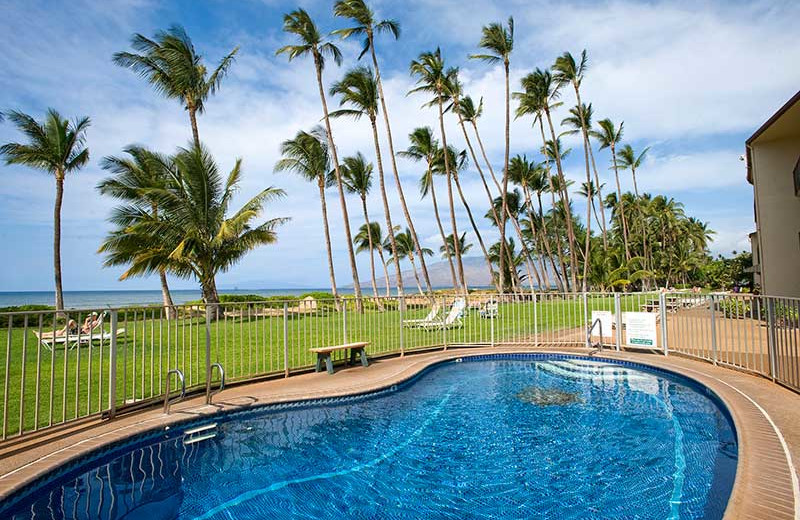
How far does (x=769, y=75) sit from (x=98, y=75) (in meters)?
18.8

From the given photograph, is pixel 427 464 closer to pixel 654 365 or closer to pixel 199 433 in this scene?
pixel 199 433

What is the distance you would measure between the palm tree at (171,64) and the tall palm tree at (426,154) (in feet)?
49.8

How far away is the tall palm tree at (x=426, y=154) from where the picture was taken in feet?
99.2

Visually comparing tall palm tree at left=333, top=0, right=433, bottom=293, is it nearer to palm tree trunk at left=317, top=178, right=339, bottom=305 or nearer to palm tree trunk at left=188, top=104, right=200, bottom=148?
palm tree trunk at left=317, top=178, right=339, bottom=305

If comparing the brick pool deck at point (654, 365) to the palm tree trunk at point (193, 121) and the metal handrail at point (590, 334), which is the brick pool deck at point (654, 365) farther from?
the palm tree trunk at point (193, 121)

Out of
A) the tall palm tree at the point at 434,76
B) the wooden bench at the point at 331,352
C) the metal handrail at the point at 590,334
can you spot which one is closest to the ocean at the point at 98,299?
the tall palm tree at the point at 434,76

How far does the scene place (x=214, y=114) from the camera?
19.3 metres

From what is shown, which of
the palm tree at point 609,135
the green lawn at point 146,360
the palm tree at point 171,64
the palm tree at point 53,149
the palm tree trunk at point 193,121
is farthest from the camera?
the palm tree at point 609,135

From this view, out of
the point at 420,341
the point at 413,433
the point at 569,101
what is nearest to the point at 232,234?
the point at 420,341

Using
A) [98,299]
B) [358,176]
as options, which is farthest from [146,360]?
[98,299]

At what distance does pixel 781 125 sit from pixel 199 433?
16.5 meters

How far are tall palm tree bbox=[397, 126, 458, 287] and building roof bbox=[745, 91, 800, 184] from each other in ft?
59.5

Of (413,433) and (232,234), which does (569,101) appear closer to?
(232,234)

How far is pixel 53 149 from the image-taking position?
18.9 m
